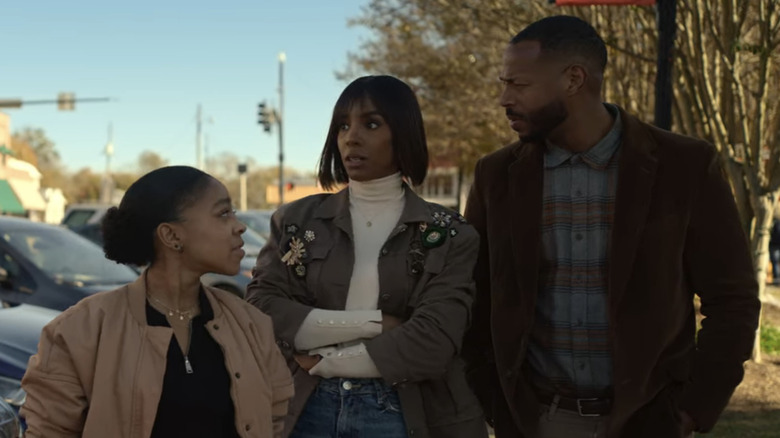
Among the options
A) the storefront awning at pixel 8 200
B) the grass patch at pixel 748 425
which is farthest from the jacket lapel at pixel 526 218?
the storefront awning at pixel 8 200

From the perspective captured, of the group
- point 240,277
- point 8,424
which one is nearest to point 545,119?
point 8,424

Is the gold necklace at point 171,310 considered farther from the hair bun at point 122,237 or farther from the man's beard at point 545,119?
the man's beard at point 545,119

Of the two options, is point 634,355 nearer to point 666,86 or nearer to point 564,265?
point 564,265

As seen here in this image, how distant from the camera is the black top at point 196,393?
8.41 ft

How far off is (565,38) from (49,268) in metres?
7.31

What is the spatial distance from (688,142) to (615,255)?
44 cm

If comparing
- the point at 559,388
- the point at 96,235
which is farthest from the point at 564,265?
the point at 96,235

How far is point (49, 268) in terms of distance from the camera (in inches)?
366

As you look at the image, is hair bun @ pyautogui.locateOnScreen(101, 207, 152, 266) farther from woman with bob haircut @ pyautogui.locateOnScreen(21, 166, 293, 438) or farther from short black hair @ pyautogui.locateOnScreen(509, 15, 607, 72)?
short black hair @ pyautogui.locateOnScreen(509, 15, 607, 72)

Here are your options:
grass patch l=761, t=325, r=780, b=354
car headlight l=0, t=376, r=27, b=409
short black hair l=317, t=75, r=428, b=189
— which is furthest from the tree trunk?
short black hair l=317, t=75, r=428, b=189

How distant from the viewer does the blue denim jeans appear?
2.90m

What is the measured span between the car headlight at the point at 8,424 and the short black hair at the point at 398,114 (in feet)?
6.33

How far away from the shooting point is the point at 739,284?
2945mm

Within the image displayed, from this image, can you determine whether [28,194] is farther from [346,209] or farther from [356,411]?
[356,411]
